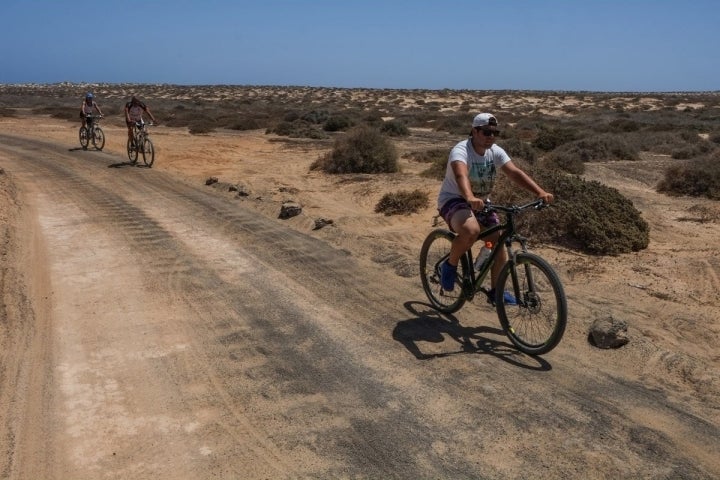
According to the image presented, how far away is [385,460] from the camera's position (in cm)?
347

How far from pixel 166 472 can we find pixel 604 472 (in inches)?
98.4

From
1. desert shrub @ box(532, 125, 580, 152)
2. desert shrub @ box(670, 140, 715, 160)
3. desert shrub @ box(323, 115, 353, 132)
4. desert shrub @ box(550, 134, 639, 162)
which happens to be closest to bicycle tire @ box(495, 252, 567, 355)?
desert shrub @ box(550, 134, 639, 162)

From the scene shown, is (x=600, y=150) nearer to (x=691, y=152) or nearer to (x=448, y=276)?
(x=691, y=152)

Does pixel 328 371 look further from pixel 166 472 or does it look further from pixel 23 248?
pixel 23 248

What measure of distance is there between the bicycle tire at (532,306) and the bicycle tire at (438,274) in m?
0.59

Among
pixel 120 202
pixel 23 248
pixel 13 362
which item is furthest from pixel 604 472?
pixel 120 202

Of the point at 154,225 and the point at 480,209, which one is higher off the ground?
the point at 480,209

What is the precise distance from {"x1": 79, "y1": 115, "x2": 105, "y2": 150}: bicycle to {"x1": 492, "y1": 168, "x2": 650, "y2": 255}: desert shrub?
14.9 meters

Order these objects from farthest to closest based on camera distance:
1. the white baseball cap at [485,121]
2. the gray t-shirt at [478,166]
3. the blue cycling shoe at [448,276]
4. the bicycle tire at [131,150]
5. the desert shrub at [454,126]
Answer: the desert shrub at [454,126] < the bicycle tire at [131,150] < the blue cycling shoe at [448,276] < the gray t-shirt at [478,166] < the white baseball cap at [485,121]

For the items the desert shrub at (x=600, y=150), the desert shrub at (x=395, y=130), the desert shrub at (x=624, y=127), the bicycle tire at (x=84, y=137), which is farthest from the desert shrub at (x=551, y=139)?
the bicycle tire at (x=84, y=137)

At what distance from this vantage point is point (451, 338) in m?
5.25

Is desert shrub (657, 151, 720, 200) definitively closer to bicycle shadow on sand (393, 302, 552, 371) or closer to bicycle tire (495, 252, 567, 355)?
bicycle shadow on sand (393, 302, 552, 371)

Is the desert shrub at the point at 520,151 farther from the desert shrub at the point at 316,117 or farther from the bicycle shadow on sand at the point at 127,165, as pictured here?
the desert shrub at the point at 316,117

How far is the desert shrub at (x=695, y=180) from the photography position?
41.2 ft
